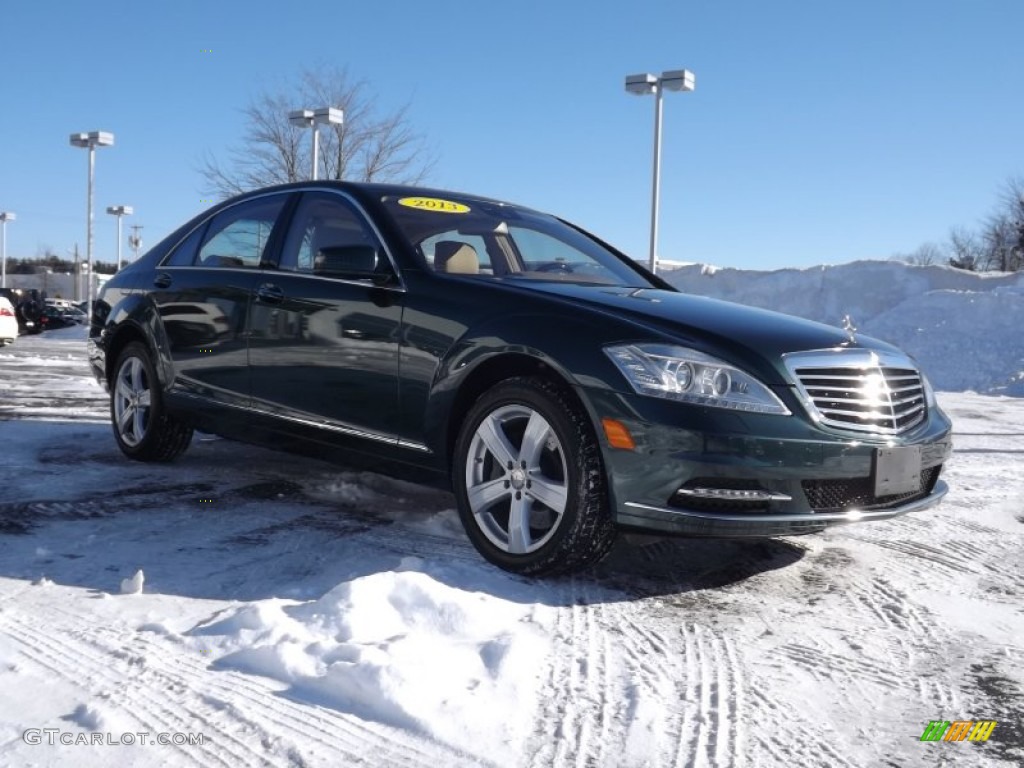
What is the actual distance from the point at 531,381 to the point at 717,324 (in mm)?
704

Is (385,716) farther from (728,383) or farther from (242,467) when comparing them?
(242,467)

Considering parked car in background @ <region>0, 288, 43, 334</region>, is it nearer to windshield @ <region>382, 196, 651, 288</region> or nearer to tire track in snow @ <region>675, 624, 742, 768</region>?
windshield @ <region>382, 196, 651, 288</region>

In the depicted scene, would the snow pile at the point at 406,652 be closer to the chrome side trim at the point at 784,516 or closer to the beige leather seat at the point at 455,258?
the chrome side trim at the point at 784,516

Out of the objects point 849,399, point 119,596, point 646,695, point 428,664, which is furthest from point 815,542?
point 119,596

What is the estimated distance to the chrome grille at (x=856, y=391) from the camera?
341cm

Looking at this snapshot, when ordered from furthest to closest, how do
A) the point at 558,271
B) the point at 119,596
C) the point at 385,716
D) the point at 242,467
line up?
1. the point at 242,467
2. the point at 558,271
3. the point at 119,596
4. the point at 385,716

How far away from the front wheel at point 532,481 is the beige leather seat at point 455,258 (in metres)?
0.76

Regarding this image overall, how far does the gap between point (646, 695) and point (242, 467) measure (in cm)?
364

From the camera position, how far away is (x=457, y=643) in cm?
278

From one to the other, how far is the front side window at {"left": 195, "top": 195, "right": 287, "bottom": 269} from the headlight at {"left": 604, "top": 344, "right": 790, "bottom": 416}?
2364 mm

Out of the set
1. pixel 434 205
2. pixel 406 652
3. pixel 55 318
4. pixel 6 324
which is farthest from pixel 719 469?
pixel 55 318

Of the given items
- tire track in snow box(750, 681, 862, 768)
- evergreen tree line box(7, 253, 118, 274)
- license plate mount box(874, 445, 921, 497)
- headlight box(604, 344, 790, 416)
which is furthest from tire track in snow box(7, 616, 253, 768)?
evergreen tree line box(7, 253, 118, 274)

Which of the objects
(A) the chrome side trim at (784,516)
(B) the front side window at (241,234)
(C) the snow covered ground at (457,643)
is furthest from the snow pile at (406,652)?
(B) the front side window at (241,234)

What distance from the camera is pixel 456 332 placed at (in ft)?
12.5
